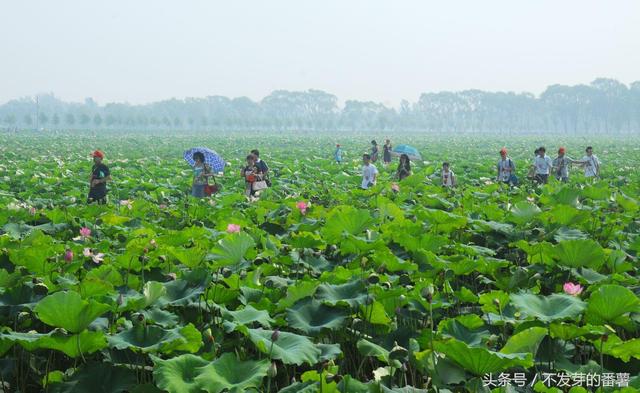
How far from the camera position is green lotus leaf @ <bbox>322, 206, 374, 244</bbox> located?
3.79 metres

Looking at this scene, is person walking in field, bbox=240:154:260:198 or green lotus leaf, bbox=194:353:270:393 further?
person walking in field, bbox=240:154:260:198

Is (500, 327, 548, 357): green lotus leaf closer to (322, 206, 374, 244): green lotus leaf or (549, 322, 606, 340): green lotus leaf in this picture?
(549, 322, 606, 340): green lotus leaf

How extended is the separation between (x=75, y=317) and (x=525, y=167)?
1436 cm

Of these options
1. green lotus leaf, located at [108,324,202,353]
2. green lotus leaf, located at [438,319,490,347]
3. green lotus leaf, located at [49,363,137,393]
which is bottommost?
green lotus leaf, located at [49,363,137,393]

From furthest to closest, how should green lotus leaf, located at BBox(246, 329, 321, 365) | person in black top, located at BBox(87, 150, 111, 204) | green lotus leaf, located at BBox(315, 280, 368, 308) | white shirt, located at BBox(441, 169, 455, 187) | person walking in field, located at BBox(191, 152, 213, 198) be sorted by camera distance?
white shirt, located at BBox(441, 169, 455, 187)
person walking in field, located at BBox(191, 152, 213, 198)
person in black top, located at BBox(87, 150, 111, 204)
green lotus leaf, located at BBox(315, 280, 368, 308)
green lotus leaf, located at BBox(246, 329, 321, 365)

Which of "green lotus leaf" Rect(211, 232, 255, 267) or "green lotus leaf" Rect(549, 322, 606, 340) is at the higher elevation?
"green lotus leaf" Rect(211, 232, 255, 267)

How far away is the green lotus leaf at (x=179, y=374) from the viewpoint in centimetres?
198

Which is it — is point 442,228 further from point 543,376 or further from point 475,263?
point 543,376

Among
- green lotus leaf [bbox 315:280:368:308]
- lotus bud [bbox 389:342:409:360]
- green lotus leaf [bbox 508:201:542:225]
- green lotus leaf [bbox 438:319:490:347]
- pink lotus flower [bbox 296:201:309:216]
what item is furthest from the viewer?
pink lotus flower [bbox 296:201:309:216]

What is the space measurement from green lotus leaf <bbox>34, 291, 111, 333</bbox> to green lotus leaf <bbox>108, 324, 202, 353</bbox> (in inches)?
4.7

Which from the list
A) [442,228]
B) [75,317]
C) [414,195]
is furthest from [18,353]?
[414,195]

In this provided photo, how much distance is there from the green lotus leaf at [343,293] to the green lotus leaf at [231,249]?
0.60 metres

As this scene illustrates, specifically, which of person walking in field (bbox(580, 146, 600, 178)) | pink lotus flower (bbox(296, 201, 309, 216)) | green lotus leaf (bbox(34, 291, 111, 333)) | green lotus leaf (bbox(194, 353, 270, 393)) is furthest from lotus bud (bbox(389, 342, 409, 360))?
person walking in field (bbox(580, 146, 600, 178))

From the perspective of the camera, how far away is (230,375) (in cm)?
208
